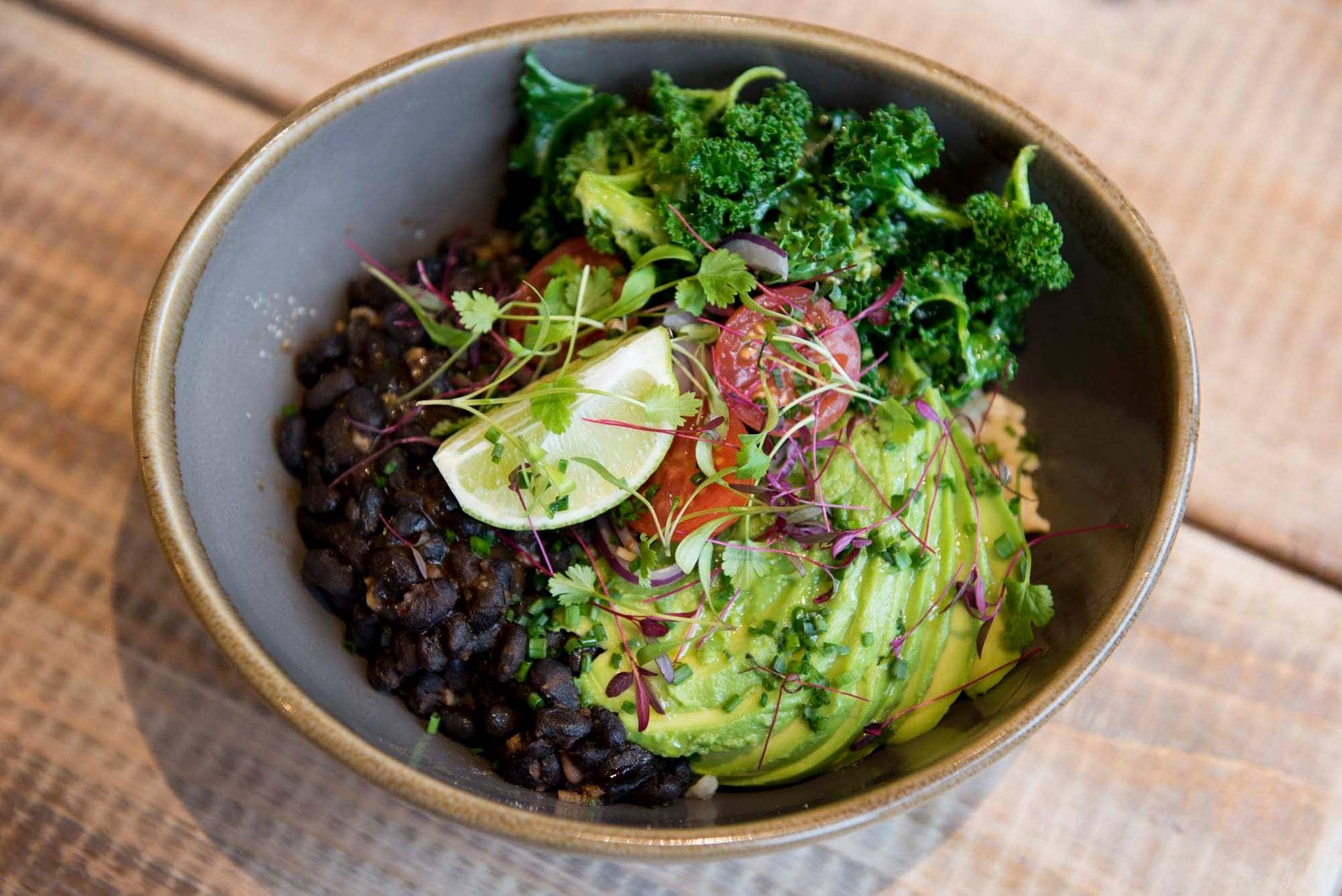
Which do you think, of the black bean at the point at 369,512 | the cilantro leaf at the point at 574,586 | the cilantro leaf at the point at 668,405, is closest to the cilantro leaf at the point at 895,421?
the cilantro leaf at the point at 668,405

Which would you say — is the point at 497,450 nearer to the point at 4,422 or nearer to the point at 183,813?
the point at 183,813

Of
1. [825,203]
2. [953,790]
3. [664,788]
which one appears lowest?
[953,790]

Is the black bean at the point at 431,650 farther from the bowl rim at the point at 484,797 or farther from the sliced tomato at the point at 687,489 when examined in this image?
the sliced tomato at the point at 687,489

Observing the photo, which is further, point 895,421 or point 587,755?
point 895,421

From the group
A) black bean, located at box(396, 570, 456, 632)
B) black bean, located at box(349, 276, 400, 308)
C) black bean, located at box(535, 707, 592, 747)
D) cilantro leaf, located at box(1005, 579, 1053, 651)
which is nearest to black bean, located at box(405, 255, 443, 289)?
black bean, located at box(349, 276, 400, 308)

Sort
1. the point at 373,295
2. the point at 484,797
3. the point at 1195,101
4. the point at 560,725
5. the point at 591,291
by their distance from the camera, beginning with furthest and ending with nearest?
the point at 1195,101
the point at 373,295
the point at 591,291
the point at 560,725
the point at 484,797

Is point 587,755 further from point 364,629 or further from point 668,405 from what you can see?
point 668,405

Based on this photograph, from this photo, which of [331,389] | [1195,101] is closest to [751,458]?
[331,389]
